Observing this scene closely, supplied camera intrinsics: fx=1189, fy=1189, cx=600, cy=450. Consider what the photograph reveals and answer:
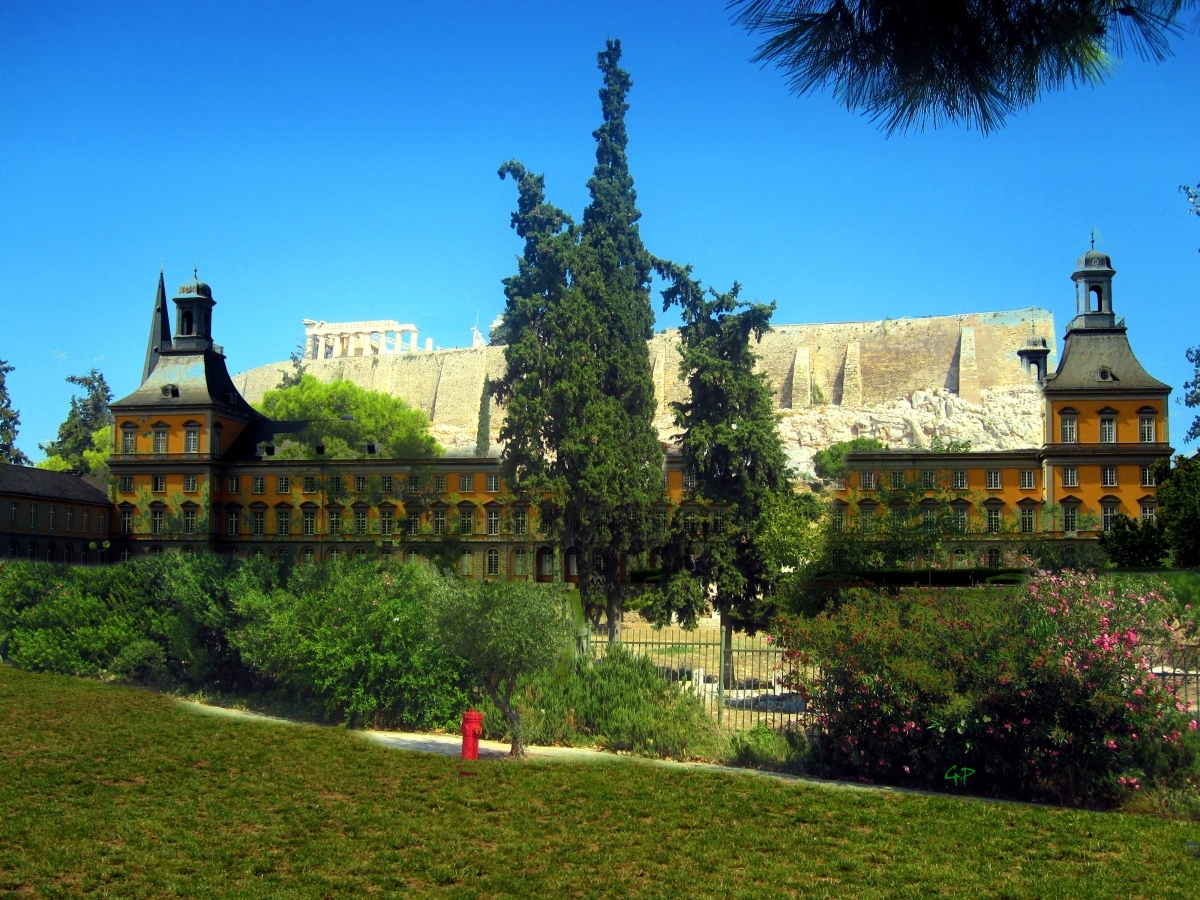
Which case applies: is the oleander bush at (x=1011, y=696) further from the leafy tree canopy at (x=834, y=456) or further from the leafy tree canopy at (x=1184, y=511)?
the leafy tree canopy at (x=834, y=456)

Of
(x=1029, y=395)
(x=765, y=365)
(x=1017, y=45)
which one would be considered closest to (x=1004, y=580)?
(x=1017, y=45)

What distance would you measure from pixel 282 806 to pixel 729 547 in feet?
72.0

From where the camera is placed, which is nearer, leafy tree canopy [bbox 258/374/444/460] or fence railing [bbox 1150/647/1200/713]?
fence railing [bbox 1150/647/1200/713]

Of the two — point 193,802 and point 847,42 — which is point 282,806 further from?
point 847,42

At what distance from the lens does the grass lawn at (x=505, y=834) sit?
1123 centimetres

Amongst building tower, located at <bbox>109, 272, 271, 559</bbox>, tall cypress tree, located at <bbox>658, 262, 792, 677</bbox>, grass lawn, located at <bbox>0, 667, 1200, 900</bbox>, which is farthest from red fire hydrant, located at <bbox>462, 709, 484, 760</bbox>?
building tower, located at <bbox>109, 272, 271, 559</bbox>

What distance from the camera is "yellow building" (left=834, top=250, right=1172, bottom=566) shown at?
127ft

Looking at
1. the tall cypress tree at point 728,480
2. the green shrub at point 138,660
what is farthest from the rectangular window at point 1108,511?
the green shrub at point 138,660

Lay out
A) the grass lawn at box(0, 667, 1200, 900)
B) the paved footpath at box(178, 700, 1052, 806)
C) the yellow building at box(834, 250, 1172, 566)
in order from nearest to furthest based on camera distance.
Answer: the grass lawn at box(0, 667, 1200, 900) < the paved footpath at box(178, 700, 1052, 806) < the yellow building at box(834, 250, 1172, 566)

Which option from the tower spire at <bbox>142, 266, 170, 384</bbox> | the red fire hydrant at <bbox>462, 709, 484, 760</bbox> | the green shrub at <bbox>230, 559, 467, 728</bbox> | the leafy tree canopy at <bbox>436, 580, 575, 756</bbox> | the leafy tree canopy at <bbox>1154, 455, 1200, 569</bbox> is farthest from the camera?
the tower spire at <bbox>142, 266, 170, 384</bbox>

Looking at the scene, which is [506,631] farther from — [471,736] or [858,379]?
[858,379]

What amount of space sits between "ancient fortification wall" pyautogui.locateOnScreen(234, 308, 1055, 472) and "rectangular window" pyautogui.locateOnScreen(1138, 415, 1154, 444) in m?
52.0

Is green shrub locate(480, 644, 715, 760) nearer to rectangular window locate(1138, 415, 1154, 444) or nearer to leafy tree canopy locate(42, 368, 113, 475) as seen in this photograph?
rectangular window locate(1138, 415, 1154, 444)

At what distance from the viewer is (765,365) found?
11300cm
